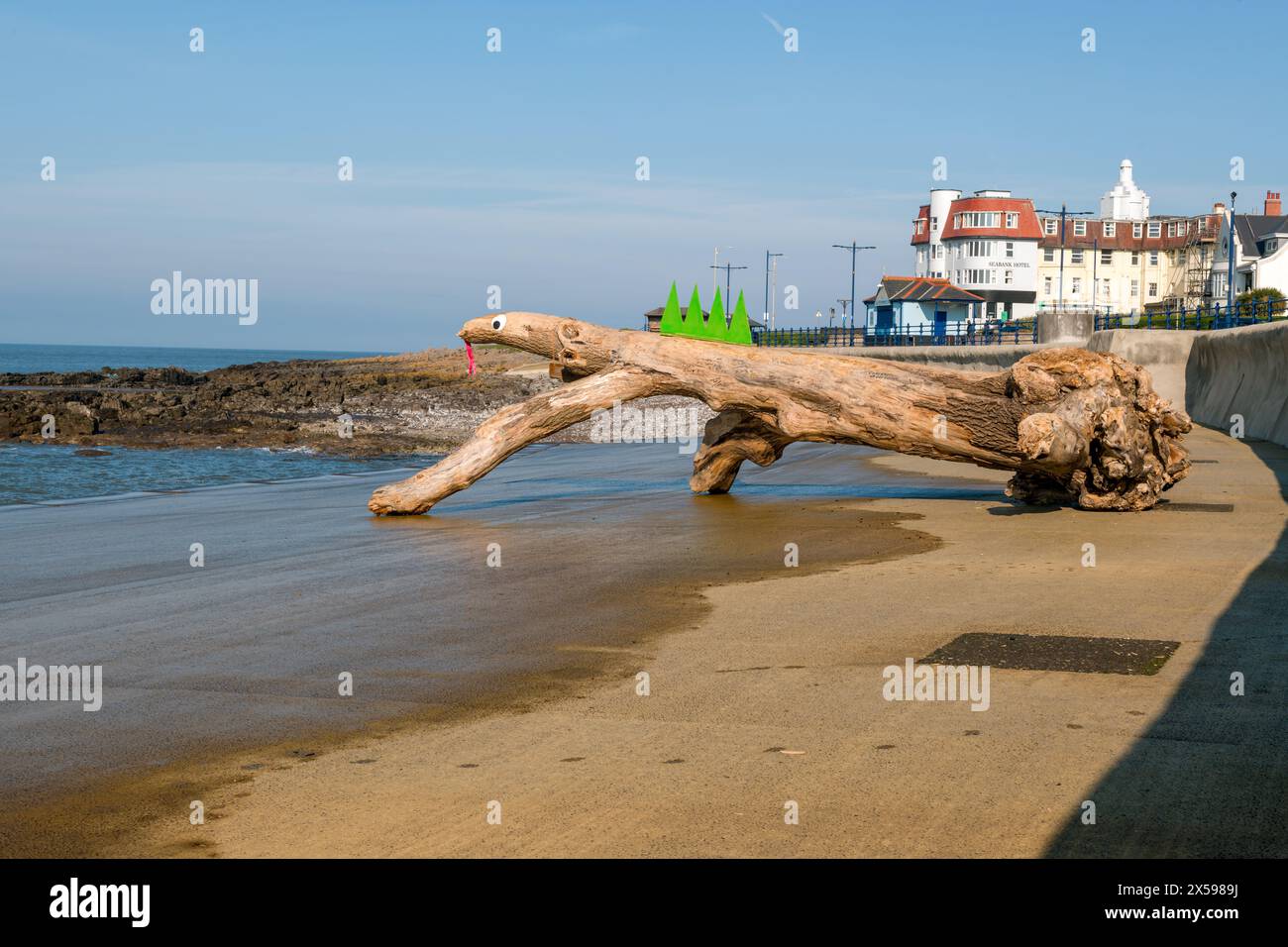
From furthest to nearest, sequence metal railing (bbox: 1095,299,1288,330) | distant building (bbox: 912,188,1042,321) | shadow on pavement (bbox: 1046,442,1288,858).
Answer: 1. distant building (bbox: 912,188,1042,321)
2. metal railing (bbox: 1095,299,1288,330)
3. shadow on pavement (bbox: 1046,442,1288,858)

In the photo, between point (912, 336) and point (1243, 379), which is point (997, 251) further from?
point (1243, 379)

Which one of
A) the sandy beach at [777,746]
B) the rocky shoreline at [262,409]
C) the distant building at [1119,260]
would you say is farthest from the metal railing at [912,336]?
the distant building at [1119,260]

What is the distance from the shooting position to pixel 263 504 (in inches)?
773

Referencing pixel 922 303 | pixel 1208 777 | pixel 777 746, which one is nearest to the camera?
pixel 1208 777

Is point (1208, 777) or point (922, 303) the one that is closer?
point (1208, 777)

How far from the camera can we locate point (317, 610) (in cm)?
1036

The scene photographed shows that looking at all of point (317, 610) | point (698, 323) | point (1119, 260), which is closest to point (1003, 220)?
point (1119, 260)

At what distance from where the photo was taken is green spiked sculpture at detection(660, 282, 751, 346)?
71.8 ft

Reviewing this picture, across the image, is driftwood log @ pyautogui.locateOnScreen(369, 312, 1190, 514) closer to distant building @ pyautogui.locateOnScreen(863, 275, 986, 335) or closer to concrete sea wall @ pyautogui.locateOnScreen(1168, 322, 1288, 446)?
concrete sea wall @ pyautogui.locateOnScreen(1168, 322, 1288, 446)

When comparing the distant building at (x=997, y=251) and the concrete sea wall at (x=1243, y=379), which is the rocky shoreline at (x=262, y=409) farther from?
the distant building at (x=997, y=251)

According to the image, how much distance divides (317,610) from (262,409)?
1546 inches

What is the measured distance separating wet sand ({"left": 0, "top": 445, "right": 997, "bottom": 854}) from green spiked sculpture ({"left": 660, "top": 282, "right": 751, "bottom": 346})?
3195 millimetres

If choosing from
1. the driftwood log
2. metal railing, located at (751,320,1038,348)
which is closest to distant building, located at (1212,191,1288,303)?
metal railing, located at (751,320,1038,348)
